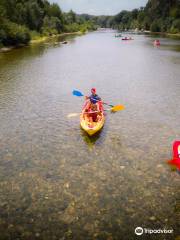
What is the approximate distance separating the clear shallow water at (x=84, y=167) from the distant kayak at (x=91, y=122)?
1.83 feet

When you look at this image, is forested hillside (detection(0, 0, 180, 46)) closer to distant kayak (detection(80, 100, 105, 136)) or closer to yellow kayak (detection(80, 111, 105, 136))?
distant kayak (detection(80, 100, 105, 136))

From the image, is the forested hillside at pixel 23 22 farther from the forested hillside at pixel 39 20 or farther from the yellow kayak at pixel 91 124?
the yellow kayak at pixel 91 124

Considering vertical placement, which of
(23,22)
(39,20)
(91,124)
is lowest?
(91,124)

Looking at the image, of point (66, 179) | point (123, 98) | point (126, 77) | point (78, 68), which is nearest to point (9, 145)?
point (66, 179)

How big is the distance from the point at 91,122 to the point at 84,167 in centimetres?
494

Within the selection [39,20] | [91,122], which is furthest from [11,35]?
[91,122]

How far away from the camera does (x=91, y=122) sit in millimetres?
18562

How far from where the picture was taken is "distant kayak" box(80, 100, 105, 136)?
1744cm

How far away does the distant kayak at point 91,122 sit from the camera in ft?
57.2

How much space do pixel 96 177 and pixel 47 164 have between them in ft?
9.73

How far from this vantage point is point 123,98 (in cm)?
→ 2623

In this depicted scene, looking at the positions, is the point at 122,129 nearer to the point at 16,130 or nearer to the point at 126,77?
the point at 16,130

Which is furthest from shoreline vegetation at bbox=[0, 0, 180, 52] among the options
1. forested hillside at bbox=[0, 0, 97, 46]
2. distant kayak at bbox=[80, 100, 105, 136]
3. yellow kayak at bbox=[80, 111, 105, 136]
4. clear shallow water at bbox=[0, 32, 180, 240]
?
yellow kayak at bbox=[80, 111, 105, 136]

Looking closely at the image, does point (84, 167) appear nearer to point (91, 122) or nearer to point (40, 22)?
point (91, 122)
